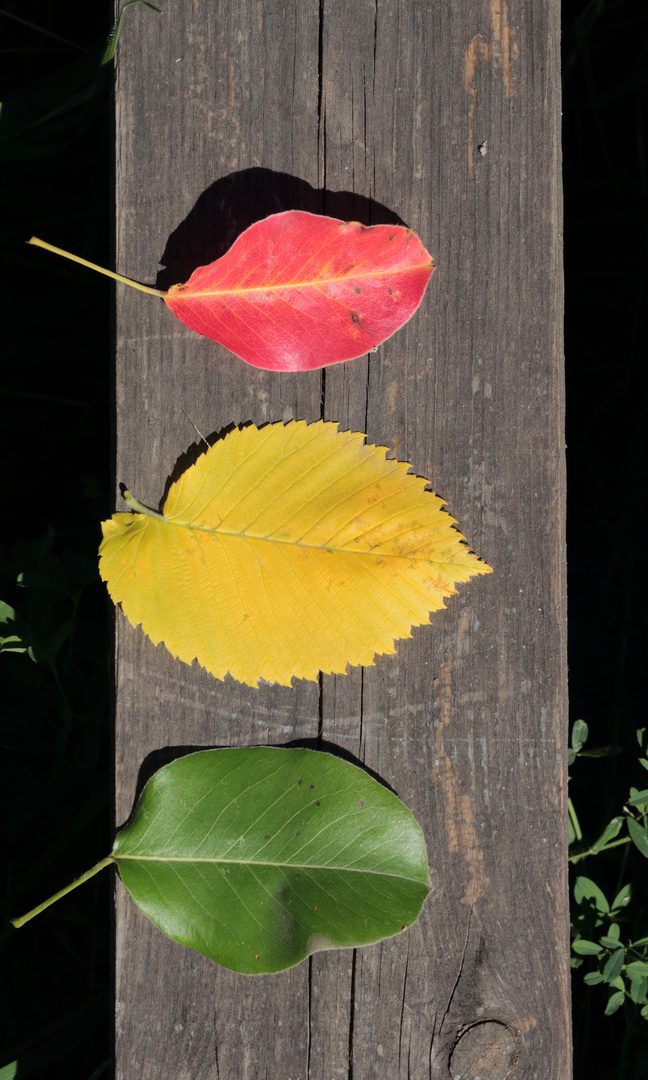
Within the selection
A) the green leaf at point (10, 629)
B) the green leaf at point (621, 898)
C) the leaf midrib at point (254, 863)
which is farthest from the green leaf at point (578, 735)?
the green leaf at point (10, 629)

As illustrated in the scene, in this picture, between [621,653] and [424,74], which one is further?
[621,653]

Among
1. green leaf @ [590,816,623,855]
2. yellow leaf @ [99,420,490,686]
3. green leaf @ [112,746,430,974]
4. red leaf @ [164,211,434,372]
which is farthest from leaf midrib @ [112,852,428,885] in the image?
red leaf @ [164,211,434,372]

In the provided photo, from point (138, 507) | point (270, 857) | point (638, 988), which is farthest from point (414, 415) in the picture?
point (638, 988)

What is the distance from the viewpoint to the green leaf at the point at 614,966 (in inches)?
50.8

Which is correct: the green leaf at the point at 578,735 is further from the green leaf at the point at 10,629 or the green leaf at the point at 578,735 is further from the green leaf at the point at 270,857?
the green leaf at the point at 10,629

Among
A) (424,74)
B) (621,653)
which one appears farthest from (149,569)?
(621,653)

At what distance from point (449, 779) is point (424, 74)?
1.05 metres

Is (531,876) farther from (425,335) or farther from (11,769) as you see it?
(11,769)

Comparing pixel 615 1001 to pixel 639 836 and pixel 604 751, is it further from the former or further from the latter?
pixel 604 751

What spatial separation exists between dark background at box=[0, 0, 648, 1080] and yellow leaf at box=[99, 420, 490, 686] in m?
0.38

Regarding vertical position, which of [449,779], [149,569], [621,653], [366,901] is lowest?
[366,901]

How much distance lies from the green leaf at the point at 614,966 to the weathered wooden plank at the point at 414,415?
21cm

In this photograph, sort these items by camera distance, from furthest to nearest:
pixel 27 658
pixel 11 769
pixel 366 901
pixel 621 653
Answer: pixel 621 653 → pixel 11 769 → pixel 27 658 → pixel 366 901

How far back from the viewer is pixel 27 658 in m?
1.40
